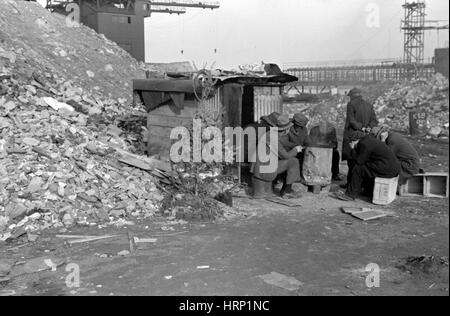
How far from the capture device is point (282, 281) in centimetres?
473

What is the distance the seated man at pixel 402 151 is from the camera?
836 centimetres

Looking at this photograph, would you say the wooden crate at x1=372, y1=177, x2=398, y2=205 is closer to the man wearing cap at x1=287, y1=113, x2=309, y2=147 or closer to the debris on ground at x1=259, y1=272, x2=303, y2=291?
the man wearing cap at x1=287, y1=113, x2=309, y2=147

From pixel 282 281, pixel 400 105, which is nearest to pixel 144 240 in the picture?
pixel 282 281

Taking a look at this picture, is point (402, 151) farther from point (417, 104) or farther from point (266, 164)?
point (417, 104)

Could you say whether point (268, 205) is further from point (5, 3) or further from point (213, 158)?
point (5, 3)

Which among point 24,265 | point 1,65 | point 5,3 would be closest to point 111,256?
point 24,265

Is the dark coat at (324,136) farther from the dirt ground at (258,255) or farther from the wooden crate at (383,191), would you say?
the dirt ground at (258,255)

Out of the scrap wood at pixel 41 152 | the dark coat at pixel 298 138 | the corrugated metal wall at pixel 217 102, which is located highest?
the corrugated metal wall at pixel 217 102

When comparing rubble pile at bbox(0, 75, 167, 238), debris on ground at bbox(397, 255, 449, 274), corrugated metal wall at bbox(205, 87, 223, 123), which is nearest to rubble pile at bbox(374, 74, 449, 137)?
corrugated metal wall at bbox(205, 87, 223, 123)

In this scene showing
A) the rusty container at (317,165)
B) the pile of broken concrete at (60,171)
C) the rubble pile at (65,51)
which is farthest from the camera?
the rubble pile at (65,51)

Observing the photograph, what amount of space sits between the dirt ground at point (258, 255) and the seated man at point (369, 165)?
0.61m

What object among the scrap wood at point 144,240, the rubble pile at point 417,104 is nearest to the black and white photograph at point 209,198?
the scrap wood at point 144,240

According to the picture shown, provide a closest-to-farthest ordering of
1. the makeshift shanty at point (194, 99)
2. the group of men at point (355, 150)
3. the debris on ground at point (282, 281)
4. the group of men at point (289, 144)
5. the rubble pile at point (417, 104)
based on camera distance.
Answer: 1. the debris on ground at point (282, 281)
2. the group of men at point (355, 150)
3. the group of men at point (289, 144)
4. the makeshift shanty at point (194, 99)
5. the rubble pile at point (417, 104)

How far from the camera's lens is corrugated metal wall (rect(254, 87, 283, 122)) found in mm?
10195
